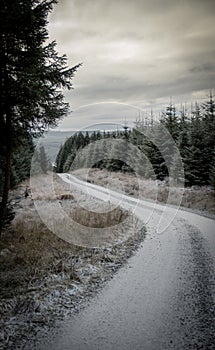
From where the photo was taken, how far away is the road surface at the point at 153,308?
4.56 m

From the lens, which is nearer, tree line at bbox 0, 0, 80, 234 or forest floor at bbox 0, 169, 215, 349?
forest floor at bbox 0, 169, 215, 349

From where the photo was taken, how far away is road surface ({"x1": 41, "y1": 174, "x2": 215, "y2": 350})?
15.0ft

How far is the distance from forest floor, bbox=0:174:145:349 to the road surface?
47 cm

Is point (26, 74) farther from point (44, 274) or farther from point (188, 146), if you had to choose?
point (188, 146)

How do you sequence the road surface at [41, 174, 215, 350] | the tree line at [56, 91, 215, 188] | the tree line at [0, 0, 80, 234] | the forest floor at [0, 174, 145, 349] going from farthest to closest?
1. the tree line at [56, 91, 215, 188]
2. the tree line at [0, 0, 80, 234]
3. the forest floor at [0, 174, 145, 349]
4. the road surface at [41, 174, 215, 350]

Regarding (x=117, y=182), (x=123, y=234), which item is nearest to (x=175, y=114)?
(x=117, y=182)

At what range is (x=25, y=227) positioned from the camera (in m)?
11.6

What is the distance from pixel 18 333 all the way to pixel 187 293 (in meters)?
4.10

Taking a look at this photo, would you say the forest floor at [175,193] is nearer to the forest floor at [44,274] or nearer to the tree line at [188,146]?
the tree line at [188,146]

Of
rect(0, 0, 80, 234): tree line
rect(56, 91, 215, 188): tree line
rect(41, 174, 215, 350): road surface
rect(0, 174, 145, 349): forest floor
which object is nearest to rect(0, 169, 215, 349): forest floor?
rect(0, 174, 145, 349): forest floor

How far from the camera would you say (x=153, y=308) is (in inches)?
224

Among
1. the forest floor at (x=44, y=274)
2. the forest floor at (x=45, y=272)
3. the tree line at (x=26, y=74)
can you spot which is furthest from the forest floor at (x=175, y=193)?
the tree line at (x=26, y=74)

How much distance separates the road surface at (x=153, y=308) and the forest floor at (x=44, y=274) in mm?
471

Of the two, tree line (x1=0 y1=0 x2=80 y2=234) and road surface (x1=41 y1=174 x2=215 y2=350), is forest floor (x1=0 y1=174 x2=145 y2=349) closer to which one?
road surface (x1=41 y1=174 x2=215 y2=350)
